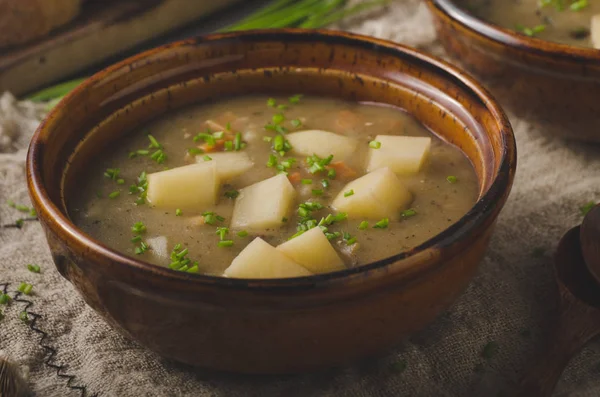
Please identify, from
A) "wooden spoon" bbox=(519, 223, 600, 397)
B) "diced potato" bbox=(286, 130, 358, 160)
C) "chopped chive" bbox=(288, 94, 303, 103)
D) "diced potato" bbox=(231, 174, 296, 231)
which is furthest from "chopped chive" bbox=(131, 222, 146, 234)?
"wooden spoon" bbox=(519, 223, 600, 397)

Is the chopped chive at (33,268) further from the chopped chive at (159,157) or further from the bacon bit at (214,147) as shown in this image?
the bacon bit at (214,147)

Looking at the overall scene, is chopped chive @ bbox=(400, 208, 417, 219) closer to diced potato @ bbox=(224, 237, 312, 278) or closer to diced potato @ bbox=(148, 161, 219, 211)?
diced potato @ bbox=(224, 237, 312, 278)

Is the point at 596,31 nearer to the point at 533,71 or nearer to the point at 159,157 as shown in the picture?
the point at 533,71

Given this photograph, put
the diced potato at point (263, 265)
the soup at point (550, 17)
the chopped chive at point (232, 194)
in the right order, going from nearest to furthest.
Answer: the diced potato at point (263, 265)
the chopped chive at point (232, 194)
the soup at point (550, 17)

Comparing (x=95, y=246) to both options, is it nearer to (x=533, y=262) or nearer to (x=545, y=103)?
(x=533, y=262)

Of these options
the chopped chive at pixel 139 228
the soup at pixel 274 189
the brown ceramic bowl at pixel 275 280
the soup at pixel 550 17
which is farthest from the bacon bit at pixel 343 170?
the soup at pixel 550 17

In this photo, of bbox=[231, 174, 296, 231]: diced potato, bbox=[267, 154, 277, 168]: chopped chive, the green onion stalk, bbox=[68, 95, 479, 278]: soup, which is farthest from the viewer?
the green onion stalk

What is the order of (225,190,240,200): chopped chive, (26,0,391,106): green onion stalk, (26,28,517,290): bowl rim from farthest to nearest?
(26,0,391,106): green onion stalk, (225,190,240,200): chopped chive, (26,28,517,290): bowl rim
